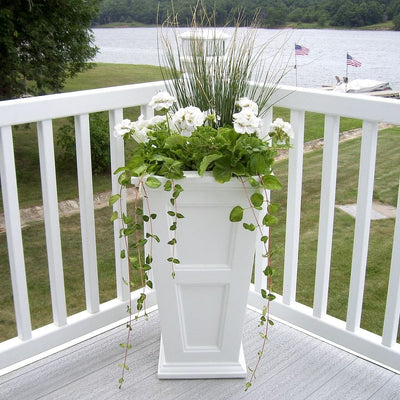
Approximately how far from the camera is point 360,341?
2.05 metres

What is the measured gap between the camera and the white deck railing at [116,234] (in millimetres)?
1810

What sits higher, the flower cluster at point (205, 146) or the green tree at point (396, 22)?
the green tree at point (396, 22)

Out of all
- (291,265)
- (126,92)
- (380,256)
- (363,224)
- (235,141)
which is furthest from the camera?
(380,256)

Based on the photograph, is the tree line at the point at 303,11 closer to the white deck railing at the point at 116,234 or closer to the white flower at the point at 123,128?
the white deck railing at the point at 116,234

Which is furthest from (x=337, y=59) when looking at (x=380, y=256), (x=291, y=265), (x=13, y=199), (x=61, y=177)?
(x=13, y=199)

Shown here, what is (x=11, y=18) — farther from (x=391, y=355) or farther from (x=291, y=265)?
(x=391, y=355)

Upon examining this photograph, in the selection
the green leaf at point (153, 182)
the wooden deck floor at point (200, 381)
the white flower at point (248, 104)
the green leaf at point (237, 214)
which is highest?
the white flower at point (248, 104)

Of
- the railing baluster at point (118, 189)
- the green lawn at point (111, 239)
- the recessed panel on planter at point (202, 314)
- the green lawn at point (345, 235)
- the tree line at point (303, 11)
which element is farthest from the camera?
the green lawn at point (111, 239)

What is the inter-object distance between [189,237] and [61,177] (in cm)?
591

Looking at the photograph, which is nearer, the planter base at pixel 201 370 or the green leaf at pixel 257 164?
the green leaf at pixel 257 164

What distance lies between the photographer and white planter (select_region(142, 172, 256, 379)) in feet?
5.84

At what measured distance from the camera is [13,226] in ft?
5.99

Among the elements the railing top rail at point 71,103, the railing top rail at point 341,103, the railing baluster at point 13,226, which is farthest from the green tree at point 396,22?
the railing baluster at point 13,226

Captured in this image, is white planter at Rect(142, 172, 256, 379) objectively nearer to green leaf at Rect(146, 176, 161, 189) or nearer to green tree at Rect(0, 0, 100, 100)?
green leaf at Rect(146, 176, 161, 189)
